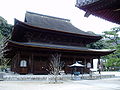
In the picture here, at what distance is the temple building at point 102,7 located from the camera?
4070 millimetres

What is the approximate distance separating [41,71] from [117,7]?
19.5 meters

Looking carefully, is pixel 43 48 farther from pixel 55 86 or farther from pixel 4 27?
A: pixel 4 27

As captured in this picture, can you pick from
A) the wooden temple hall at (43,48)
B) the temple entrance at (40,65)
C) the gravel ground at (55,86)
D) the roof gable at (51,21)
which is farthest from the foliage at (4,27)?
the gravel ground at (55,86)

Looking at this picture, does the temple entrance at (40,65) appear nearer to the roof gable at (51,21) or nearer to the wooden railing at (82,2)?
the roof gable at (51,21)

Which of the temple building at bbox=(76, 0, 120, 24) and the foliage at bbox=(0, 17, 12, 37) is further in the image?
the foliage at bbox=(0, 17, 12, 37)

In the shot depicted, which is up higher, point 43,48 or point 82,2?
point 82,2

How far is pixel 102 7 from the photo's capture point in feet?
13.8

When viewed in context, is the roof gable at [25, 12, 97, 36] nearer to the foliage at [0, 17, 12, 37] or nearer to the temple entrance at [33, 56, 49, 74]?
the temple entrance at [33, 56, 49, 74]

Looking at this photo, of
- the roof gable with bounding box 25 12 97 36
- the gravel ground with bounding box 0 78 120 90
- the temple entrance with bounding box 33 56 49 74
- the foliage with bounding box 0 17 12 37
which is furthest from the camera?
the foliage with bounding box 0 17 12 37

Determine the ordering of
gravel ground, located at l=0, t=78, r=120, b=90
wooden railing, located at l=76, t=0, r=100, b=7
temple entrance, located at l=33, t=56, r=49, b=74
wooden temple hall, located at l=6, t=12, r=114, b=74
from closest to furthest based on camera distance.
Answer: wooden railing, located at l=76, t=0, r=100, b=7
gravel ground, located at l=0, t=78, r=120, b=90
wooden temple hall, located at l=6, t=12, r=114, b=74
temple entrance, located at l=33, t=56, r=49, b=74


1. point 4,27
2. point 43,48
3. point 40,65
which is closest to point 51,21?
point 43,48

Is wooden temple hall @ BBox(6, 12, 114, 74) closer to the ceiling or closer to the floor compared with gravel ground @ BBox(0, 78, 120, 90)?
closer to the ceiling

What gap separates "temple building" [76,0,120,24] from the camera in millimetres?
4070

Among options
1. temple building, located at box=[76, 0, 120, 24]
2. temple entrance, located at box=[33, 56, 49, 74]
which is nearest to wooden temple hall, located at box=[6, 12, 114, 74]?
temple entrance, located at box=[33, 56, 49, 74]
